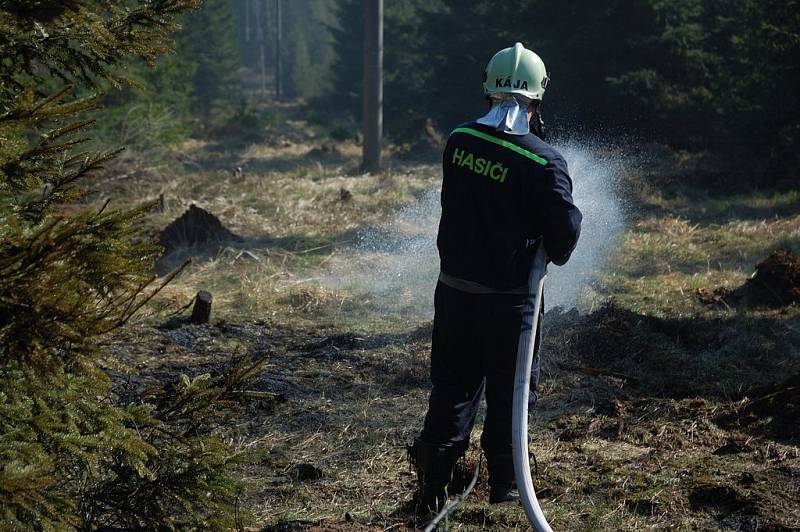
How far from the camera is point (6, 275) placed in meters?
2.63

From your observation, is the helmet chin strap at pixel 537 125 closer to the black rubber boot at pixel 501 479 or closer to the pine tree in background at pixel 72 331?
the black rubber boot at pixel 501 479

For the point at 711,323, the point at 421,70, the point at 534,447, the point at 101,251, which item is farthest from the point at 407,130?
the point at 101,251

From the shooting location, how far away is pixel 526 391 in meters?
4.05

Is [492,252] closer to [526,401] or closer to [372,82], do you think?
[526,401]

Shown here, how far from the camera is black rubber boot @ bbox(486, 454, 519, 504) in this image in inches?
169

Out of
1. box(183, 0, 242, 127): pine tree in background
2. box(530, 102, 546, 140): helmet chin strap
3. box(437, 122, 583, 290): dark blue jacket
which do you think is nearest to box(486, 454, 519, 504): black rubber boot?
box(437, 122, 583, 290): dark blue jacket

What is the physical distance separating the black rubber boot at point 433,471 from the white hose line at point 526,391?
1.14 ft

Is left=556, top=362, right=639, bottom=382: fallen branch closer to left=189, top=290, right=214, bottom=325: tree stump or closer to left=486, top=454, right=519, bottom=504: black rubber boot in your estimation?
left=486, top=454, right=519, bottom=504: black rubber boot

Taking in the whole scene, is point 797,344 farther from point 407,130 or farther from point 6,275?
point 407,130

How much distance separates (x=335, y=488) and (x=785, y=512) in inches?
91.1

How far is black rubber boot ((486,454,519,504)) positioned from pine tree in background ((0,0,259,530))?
4.37 ft

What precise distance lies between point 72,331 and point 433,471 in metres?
2.05

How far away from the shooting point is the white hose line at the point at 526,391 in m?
3.88

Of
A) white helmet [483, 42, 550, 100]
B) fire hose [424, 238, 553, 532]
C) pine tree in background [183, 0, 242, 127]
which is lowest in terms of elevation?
pine tree in background [183, 0, 242, 127]
